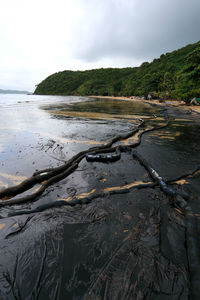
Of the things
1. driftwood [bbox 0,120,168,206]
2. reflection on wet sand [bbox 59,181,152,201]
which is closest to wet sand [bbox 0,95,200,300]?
reflection on wet sand [bbox 59,181,152,201]

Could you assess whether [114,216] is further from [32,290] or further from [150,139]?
[150,139]

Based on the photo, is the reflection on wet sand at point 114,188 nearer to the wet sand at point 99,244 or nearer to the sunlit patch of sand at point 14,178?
the wet sand at point 99,244

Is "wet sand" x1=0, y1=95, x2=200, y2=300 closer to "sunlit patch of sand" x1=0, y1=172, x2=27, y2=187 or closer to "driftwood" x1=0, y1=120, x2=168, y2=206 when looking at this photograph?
"sunlit patch of sand" x1=0, y1=172, x2=27, y2=187

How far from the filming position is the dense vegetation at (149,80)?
27672 mm

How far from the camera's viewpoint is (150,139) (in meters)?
8.81

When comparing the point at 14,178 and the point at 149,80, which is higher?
the point at 149,80

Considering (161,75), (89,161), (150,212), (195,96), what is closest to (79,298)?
(150,212)

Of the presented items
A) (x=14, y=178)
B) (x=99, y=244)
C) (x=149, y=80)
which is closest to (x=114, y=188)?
(x=99, y=244)

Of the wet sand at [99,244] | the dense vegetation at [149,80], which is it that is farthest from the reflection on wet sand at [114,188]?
the dense vegetation at [149,80]

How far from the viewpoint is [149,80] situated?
181ft

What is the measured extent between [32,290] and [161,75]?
66.1m

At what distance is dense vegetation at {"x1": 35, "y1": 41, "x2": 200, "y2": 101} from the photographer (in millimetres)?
27672

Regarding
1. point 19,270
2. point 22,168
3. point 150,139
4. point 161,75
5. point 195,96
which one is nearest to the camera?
point 19,270

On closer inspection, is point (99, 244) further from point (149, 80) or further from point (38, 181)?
point (149, 80)
